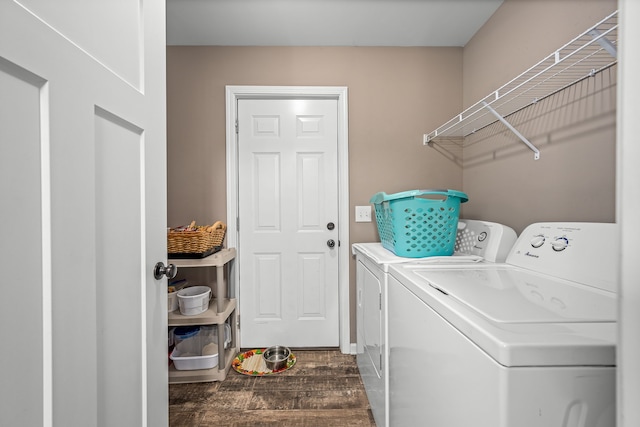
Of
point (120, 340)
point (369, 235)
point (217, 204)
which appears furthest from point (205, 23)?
point (120, 340)

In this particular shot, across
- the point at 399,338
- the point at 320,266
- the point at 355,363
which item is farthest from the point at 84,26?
the point at 355,363

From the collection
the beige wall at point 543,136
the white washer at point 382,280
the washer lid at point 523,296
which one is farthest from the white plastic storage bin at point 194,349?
the beige wall at point 543,136

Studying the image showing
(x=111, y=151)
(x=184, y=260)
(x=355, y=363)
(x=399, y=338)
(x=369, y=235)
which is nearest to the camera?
(x=111, y=151)

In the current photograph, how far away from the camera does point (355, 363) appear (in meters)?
2.24

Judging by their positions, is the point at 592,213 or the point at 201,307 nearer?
the point at 592,213

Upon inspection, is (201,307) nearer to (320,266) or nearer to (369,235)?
(320,266)

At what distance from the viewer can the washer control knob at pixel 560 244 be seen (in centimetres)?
111

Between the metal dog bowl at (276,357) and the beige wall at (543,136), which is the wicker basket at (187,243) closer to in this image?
the metal dog bowl at (276,357)

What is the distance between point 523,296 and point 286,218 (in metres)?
1.80

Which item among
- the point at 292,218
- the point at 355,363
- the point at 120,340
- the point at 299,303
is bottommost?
the point at 355,363

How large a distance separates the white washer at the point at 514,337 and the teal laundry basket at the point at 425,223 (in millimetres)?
300

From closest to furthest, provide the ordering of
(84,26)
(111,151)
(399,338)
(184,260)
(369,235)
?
(84,26) → (111,151) → (399,338) → (184,260) → (369,235)

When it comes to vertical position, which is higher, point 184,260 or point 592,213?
point 592,213

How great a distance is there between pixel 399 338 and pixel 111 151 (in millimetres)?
1122
